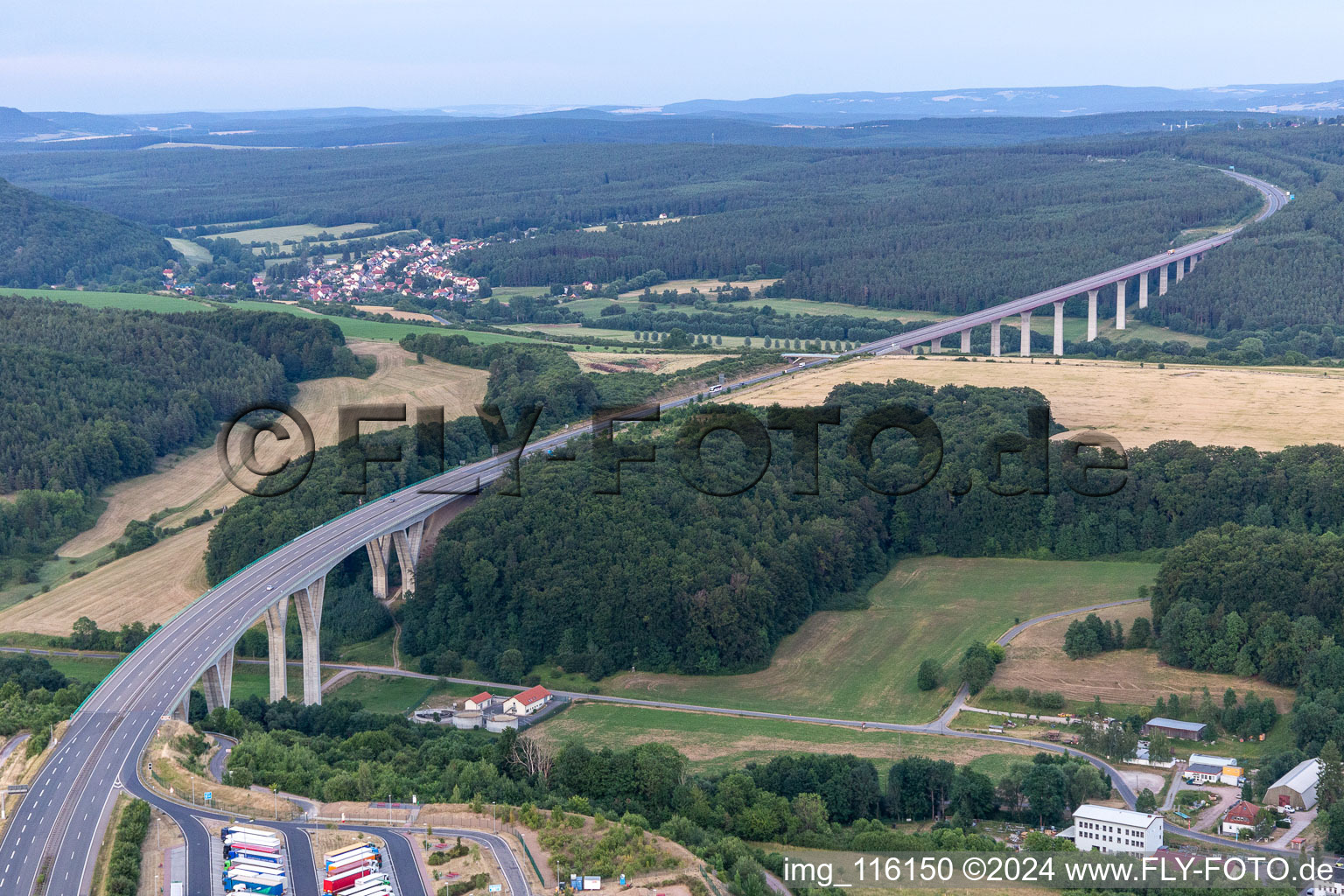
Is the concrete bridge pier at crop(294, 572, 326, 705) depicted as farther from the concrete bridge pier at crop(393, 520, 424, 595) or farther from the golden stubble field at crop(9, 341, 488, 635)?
the golden stubble field at crop(9, 341, 488, 635)

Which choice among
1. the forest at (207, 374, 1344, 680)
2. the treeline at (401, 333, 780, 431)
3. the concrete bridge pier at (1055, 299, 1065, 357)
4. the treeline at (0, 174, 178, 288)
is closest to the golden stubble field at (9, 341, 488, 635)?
the treeline at (401, 333, 780, 431)

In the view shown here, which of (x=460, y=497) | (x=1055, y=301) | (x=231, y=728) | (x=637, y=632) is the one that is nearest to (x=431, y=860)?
(x=231, y=728)

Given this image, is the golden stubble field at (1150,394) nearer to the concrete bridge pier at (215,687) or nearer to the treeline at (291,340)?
the treeline at (291,340)

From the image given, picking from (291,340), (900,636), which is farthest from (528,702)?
(291,340)

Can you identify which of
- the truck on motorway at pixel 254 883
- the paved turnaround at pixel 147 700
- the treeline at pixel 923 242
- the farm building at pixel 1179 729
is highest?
the treeline at pixel 923 242

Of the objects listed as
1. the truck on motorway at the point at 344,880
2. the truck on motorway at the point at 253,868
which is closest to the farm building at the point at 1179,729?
the truck on motorway at the point at 344,880

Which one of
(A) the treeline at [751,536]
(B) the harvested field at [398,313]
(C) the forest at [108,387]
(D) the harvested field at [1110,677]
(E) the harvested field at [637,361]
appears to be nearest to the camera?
(D) the harvested field at [1110,677]

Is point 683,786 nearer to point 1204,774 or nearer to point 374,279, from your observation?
point 1204,774
